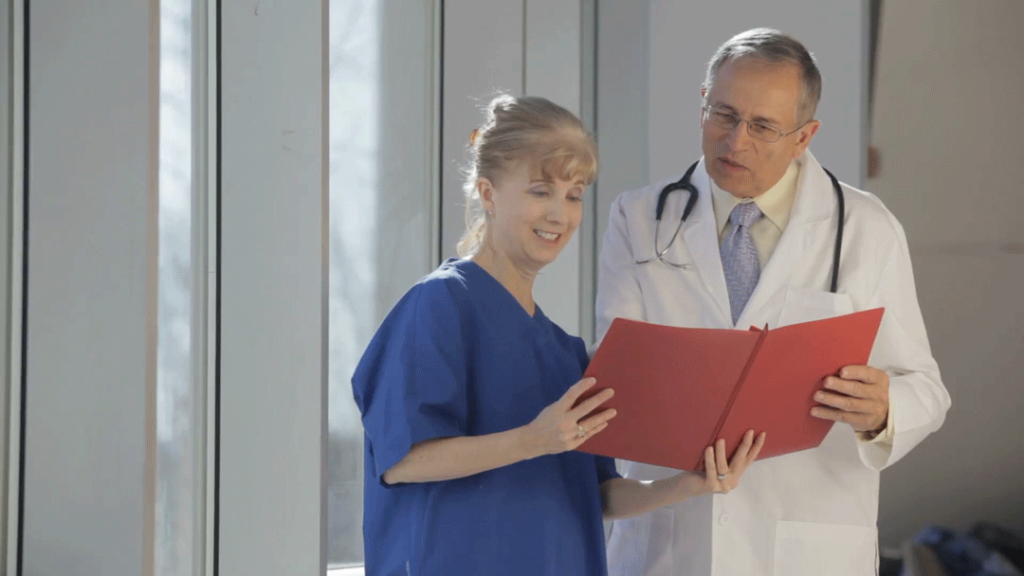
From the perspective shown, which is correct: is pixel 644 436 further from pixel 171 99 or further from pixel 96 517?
pixel 171 99

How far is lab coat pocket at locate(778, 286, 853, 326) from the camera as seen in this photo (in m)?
1.65

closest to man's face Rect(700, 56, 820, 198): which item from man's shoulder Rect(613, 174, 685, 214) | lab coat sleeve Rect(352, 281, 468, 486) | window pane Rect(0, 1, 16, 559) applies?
man's shoulder Rect(613, 174, 685, 214)

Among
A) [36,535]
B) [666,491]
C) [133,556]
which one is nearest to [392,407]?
[666,491]

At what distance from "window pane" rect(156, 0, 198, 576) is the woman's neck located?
572 millimetres

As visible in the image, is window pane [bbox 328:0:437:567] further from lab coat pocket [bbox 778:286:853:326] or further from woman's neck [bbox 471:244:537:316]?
lab coat pocket [bbox 778:286:853:326]

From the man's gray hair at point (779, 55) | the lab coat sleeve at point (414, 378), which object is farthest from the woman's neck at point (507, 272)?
the man's gray hair at point (779, 55)

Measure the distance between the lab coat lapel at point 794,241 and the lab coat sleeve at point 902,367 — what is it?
112 millimetres

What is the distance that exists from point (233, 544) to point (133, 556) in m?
0.28

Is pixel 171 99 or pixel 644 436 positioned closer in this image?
pixel 644 436

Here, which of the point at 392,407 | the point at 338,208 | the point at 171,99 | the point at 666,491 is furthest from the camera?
the point at 338,208

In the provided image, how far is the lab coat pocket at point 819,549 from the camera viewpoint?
161cm

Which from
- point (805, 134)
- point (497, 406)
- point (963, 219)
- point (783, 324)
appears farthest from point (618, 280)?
point (963, 219)

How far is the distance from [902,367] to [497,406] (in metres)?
0.74

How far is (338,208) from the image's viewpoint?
2.09m
